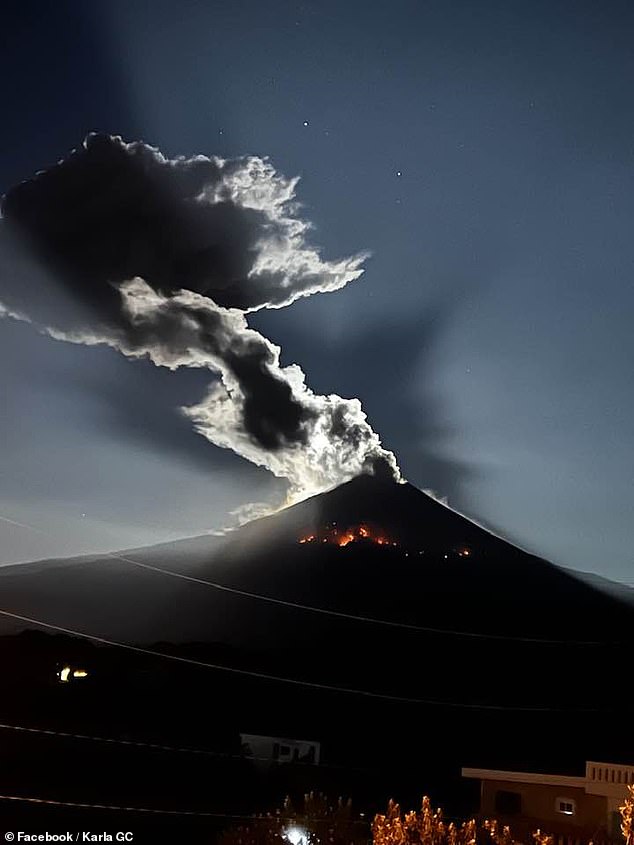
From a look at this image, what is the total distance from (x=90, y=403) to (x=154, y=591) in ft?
48.1

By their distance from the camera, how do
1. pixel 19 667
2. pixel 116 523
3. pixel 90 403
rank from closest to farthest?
pixel 19 667
pixel 90 403
pixel 116 523

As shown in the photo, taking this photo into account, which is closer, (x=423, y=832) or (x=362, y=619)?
(x=423, y=832)

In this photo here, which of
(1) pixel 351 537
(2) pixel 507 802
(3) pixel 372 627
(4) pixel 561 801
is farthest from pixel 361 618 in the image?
(4) pixel 561 801

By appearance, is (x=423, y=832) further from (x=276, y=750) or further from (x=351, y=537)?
(x=351, y=537)

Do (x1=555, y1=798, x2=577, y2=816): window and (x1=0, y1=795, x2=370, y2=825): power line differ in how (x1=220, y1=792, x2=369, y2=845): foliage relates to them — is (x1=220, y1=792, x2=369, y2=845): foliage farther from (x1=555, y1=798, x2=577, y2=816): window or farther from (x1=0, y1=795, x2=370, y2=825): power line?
(x1=555, y1=798, x2=577, y2=816): window

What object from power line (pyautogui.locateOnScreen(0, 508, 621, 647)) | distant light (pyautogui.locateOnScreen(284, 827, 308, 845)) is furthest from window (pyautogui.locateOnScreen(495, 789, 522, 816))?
power line (pyautogui.locateOnScreen(0, 508, 621, 647))

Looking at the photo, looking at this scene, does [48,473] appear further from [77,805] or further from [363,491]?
[363,491]

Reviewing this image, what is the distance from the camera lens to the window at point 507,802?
11.1 meters

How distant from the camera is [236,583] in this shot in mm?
37812

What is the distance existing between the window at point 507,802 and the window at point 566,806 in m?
0.65

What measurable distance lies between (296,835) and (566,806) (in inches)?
125

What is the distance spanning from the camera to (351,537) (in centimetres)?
4056

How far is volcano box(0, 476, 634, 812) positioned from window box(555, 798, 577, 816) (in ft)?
20.7

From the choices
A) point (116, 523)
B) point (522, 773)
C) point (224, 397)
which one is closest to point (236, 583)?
point (224, 397)
